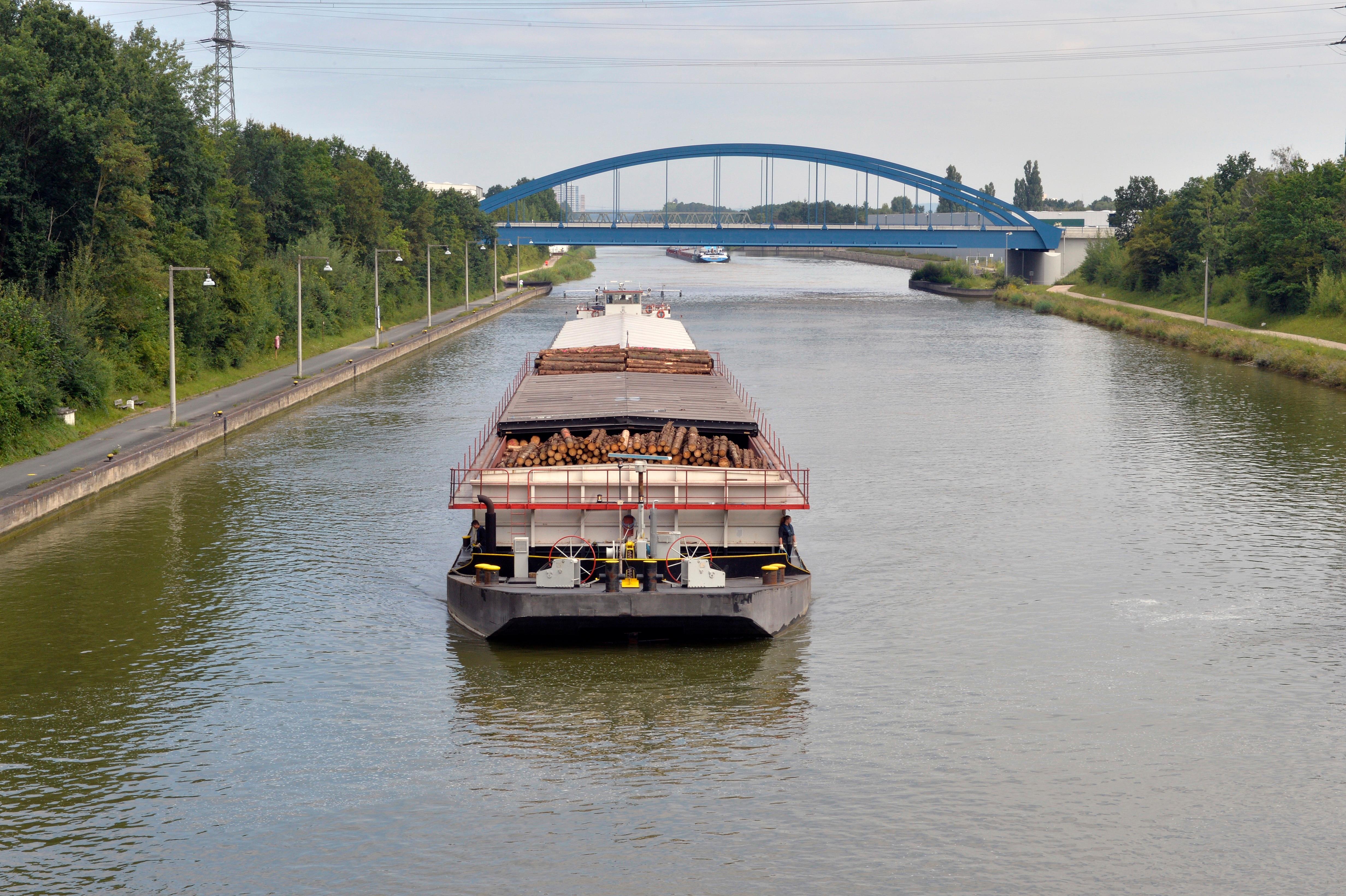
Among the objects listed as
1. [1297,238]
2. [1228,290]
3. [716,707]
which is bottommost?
[716,707]

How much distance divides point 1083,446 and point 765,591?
860 inches

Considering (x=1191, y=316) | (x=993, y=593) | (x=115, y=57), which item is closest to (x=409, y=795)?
(x=993, y=593)

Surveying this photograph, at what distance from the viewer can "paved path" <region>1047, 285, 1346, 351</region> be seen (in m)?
61.9

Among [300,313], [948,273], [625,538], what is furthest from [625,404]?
[948,273]

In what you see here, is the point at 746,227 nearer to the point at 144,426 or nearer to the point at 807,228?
the point at 807,228

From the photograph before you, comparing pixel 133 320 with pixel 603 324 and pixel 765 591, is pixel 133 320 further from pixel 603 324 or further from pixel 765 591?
pixel 765 591

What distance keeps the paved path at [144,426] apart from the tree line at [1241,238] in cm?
4900

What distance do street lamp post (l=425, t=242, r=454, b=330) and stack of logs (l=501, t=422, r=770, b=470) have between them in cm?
5372

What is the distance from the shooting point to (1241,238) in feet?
255

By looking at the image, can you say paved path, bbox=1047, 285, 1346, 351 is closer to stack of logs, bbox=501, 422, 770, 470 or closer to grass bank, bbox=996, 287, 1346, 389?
grass bank, bbox=996, 287, 1346, 389

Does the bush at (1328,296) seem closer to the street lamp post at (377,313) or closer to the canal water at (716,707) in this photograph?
the canal water at (716,707)

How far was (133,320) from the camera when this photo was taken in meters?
42.6

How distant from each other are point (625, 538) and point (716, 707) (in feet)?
10.7

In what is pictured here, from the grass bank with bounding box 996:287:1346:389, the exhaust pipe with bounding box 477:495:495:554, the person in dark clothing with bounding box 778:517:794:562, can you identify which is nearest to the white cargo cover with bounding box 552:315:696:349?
the person in dark clothing with bounding box 778:517:794:562
